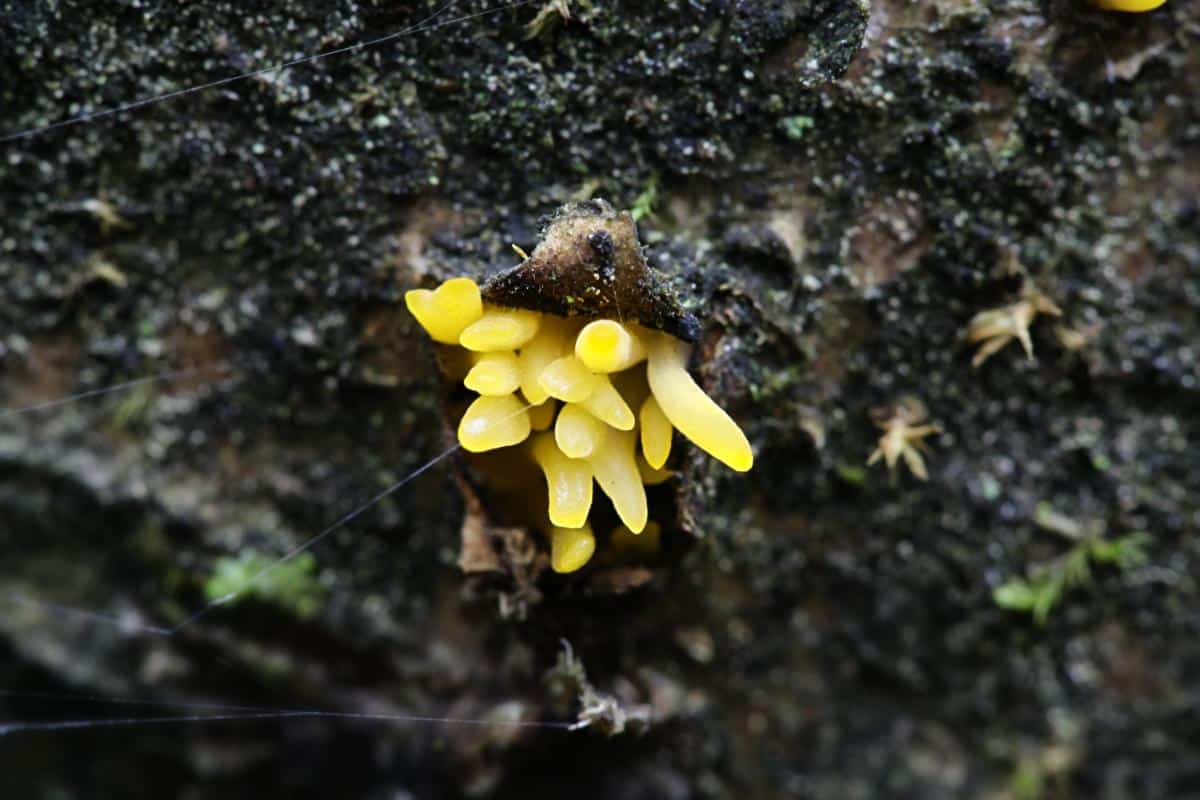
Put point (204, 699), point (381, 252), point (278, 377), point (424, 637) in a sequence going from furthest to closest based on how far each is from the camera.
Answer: point (204, 699) → point (424, 637) → point (278, 377) → point (381, 252)

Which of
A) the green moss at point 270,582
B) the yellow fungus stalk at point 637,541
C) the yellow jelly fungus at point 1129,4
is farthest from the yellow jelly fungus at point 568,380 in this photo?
the yellow jelly fungus at point 1129,4

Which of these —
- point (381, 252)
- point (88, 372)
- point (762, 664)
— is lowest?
point (762, 664)

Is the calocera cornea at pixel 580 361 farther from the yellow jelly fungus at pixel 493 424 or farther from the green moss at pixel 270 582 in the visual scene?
the green moss at pixel 270 582

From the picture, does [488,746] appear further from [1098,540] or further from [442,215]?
[1098,540]

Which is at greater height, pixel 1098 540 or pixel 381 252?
pixel 381 252

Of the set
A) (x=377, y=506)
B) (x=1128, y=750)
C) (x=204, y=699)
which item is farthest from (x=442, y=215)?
(x=1128, y=750)

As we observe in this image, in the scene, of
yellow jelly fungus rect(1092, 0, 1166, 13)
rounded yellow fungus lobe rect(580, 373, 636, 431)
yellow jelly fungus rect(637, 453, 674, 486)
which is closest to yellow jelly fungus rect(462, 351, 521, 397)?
rounded yellow fungus lobe rect(580, 373, 636, 431)

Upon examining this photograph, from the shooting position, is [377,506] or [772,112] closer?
[772,112]

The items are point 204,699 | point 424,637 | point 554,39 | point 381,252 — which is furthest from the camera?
point 204,699
